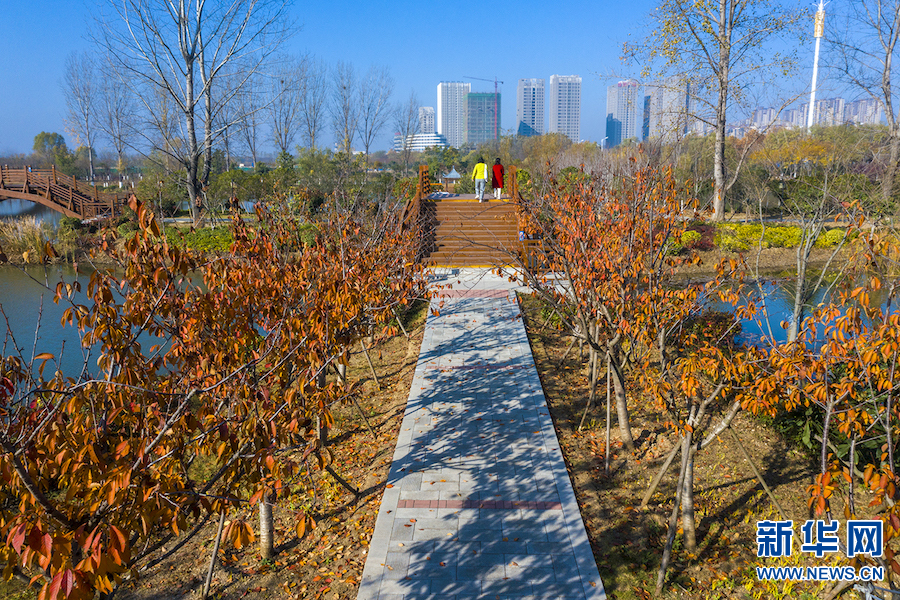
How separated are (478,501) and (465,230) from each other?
45.5 ft

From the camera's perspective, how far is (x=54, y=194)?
92.2 ft

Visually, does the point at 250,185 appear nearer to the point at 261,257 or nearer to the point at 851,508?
the point at 261,257

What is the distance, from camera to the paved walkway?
4.32 m

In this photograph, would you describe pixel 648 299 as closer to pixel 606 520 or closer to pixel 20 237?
pixel 606 520

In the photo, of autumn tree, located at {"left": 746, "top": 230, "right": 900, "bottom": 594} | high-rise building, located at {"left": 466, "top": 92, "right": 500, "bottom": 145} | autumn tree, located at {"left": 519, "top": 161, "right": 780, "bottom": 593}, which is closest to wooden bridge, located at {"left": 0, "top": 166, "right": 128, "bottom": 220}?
autumn tree, located at {"left": 519, "top": 161, "right": 780, "bottom": 593}

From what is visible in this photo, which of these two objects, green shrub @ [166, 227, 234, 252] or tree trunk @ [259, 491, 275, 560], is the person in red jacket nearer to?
green shrub @ [166, 227, 234, 252]

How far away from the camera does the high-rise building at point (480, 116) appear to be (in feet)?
639

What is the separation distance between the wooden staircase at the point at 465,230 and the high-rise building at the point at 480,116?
7089 inches

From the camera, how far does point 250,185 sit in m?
27.5

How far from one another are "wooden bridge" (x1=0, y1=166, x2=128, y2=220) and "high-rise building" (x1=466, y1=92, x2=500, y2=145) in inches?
6823

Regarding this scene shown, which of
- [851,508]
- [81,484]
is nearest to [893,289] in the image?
[851,508]

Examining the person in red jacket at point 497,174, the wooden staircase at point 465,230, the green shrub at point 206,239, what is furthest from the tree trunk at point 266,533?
the green shrub at point 206,239

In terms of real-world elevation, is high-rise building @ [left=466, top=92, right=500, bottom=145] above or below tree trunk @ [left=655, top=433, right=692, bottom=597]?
above

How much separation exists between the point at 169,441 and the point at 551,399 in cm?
541
